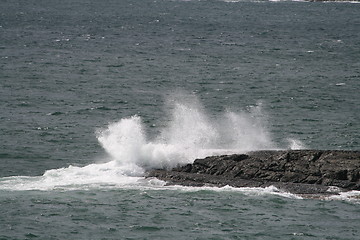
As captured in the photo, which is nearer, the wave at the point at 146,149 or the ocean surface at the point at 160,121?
the ocean surface at the point at 160,121

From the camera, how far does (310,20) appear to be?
163000 millimetres

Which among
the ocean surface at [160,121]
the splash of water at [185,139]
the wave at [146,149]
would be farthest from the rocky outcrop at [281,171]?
the splash of water at [185,139]

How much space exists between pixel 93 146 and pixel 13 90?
20767mm

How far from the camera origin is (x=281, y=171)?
41000 mm

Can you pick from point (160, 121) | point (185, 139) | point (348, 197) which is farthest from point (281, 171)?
point (160, 121)

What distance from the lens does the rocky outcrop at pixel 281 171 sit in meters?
39.9

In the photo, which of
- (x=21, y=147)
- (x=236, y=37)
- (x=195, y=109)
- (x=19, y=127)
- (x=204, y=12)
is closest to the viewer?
(x=21, y=147)

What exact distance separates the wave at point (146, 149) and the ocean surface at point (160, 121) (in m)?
0.11

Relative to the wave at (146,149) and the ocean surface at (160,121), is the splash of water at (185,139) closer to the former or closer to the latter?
the wave at (146,149)

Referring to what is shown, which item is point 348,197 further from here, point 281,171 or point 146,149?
point 146,149

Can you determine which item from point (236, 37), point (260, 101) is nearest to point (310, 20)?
point (236, 37)

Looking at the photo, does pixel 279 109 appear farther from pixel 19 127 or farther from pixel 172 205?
pixel 172 205

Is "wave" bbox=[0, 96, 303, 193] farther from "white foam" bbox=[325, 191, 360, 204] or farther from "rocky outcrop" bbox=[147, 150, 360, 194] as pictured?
"white foam" bbox=[325, 191, 360, 204]

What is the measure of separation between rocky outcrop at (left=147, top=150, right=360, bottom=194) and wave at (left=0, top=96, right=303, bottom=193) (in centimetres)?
169
